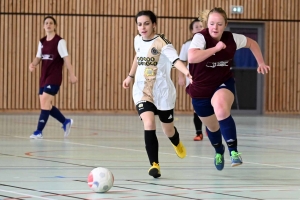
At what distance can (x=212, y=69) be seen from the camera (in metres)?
6.82

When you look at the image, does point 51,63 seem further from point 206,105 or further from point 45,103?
point 206,105

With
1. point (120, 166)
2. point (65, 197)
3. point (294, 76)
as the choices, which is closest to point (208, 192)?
point (65, 197)

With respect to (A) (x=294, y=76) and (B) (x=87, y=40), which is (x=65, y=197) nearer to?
(B) (x=87, y=40)

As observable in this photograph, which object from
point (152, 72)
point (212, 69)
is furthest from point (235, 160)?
point (152, 72)

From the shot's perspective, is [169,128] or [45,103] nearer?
[169,128]

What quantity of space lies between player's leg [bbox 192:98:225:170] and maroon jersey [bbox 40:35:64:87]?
4.46m

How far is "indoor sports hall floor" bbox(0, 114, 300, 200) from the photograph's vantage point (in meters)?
5.60

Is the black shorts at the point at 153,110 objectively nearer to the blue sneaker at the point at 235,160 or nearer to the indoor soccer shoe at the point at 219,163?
the indoor soccer shoe at the point at 219,163

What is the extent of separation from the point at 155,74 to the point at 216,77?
22.2 inches

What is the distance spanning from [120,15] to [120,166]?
11927mm

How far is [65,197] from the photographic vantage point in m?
5.24

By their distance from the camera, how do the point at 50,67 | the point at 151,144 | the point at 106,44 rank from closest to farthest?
the point at 151,144 → the point at 50,67 → the point at 106,44

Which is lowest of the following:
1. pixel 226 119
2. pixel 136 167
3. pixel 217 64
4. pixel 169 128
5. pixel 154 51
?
pixel 136 167

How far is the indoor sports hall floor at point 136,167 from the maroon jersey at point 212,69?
778 millimetres
